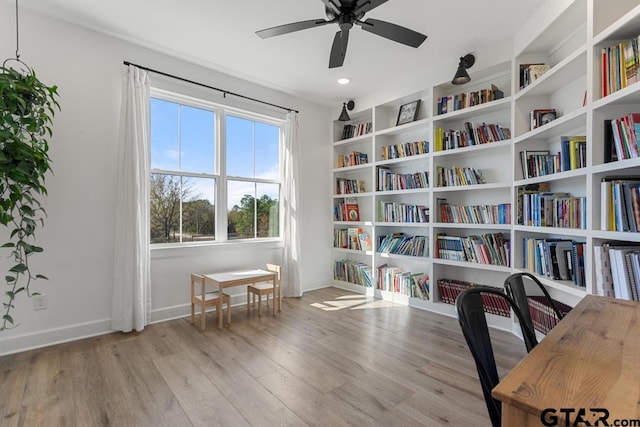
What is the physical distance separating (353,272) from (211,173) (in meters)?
2.43

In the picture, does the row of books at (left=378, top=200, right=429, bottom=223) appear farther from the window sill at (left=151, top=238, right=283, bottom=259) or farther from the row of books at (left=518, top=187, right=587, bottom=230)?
the window sill at (left=151, top=238, right=283, bottom=259)

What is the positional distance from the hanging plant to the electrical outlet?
0.06 m

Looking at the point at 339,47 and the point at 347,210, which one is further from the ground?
the point at 339,47

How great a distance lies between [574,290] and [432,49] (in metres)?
2.54

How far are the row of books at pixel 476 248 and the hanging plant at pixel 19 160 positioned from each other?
147 inches

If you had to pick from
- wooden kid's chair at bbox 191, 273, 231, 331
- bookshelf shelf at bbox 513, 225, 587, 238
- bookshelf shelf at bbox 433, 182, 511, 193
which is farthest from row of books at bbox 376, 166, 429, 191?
wooden kid's chair at bbox 191, 273, 231, 331

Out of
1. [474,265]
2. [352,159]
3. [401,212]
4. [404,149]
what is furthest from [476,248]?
[352,159]

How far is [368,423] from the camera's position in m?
1.60

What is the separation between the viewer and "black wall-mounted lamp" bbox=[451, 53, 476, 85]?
296cm

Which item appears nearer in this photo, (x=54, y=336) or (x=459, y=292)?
(x=54, y=336)

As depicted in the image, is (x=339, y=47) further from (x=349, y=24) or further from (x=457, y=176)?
(x=457, y=176)

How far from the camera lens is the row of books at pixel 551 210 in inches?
86.5

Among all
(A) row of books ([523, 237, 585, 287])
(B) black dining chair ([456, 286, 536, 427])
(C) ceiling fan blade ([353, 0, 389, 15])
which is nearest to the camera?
(B) black dining chair ([456, 286, 536, 427])

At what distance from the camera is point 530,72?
265 cm
